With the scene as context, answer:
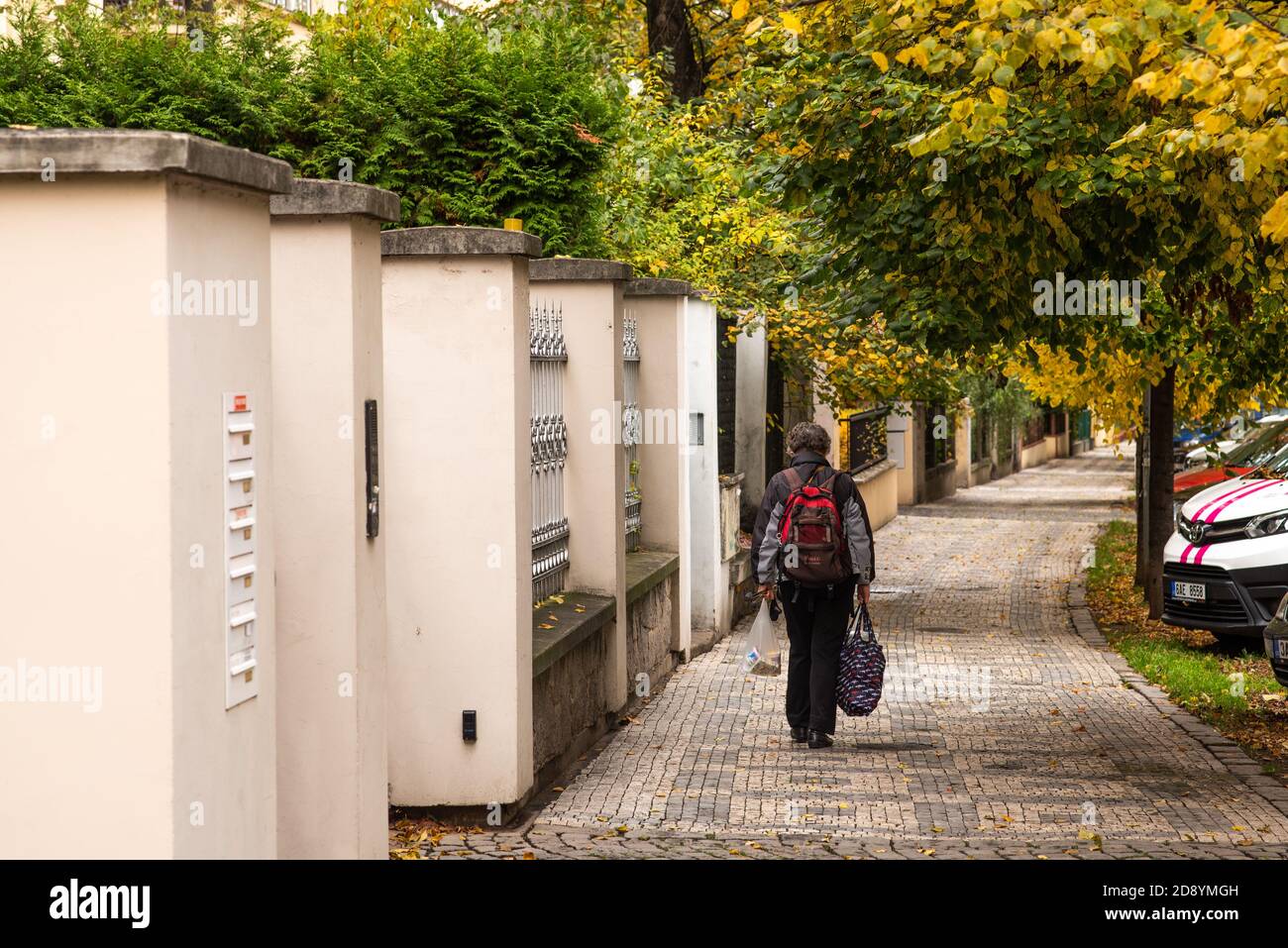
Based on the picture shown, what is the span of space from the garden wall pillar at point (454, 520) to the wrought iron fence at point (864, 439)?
16.5 m

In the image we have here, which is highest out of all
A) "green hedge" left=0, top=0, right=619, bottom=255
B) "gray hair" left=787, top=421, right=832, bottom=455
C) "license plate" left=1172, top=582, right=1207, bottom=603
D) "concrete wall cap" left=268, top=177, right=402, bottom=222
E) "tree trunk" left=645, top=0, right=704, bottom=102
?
"tree trunk" left=645, top=0, right=704, bottom=102

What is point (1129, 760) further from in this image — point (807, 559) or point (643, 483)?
point (643, 483)

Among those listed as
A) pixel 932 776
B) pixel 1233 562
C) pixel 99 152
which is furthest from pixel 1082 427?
pixel 99 152

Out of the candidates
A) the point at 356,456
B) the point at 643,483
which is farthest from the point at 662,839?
the point at 643,483

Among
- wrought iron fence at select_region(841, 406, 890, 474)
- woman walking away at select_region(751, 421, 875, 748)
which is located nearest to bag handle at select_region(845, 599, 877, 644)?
woman walking away at select_region(751, 421, 875, 748)

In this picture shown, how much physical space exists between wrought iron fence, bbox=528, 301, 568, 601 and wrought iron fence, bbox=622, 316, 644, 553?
210cm

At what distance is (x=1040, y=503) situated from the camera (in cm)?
3369

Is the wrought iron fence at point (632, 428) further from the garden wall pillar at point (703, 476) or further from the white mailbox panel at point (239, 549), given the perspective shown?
the white mailbox panel at point (239, 549)

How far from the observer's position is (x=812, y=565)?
31.1 ft

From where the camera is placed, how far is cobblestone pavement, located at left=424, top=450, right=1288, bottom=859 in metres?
7.22

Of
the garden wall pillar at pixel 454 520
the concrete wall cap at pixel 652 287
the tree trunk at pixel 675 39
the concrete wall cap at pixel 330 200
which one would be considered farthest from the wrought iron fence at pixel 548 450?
the tree trunk at pixel 675 39

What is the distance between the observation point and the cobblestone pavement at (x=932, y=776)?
7223mm

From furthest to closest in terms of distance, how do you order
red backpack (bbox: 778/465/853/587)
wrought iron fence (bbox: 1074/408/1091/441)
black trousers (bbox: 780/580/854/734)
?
wrought iron fence (bbox: 1074/408/1091/441), black trousers (bbox: 780/580/854/734), red backpack (bbox: 778/465/853/587)

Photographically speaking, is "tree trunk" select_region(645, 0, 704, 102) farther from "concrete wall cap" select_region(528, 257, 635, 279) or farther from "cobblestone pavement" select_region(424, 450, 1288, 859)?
"concrete wall cap" select_region(528, 257, 635, 279)
